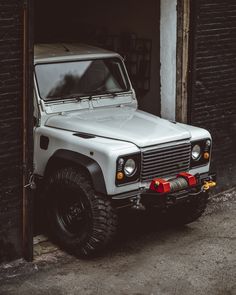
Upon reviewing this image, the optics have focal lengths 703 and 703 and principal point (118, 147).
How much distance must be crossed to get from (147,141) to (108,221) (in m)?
0.96

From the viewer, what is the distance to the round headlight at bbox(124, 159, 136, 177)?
291 inches

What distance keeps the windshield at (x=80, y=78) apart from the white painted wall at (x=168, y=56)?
551mm

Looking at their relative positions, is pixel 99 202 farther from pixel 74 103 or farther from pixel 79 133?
pixel 74 103

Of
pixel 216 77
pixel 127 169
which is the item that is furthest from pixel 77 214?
pixel 216 77

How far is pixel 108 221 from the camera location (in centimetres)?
738

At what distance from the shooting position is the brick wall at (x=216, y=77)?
9.16 m

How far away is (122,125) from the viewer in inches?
316

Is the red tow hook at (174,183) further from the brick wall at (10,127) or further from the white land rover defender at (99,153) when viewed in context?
the brick wall at (10,127)

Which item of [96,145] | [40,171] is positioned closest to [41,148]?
[40,171]

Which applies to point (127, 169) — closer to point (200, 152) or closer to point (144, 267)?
point (144, 267)

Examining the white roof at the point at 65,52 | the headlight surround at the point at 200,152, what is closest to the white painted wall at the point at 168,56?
the white roof at the point at 65,52

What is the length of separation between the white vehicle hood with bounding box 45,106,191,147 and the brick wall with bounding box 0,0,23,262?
0.94 metres

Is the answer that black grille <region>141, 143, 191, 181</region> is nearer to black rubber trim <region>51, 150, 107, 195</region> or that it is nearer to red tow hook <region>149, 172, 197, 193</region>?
red tow hook <region>149, 172, 197, 193</region>

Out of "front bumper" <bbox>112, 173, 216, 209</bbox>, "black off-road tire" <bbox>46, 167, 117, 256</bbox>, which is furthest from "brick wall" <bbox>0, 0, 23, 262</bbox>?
"front bumper" <bbox>112, 173, 216, 209</bbox>
